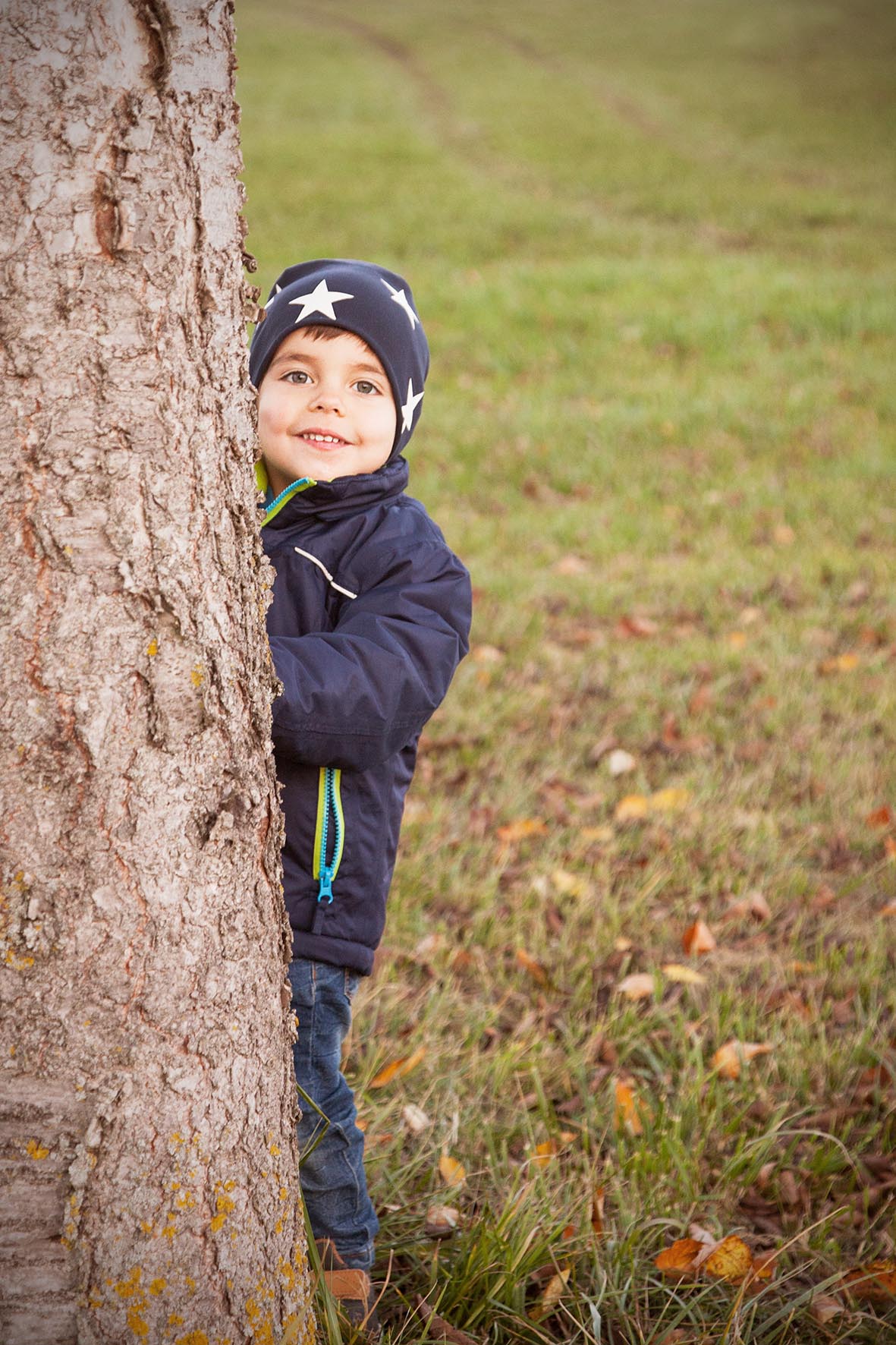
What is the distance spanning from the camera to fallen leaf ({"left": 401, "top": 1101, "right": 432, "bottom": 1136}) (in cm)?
225

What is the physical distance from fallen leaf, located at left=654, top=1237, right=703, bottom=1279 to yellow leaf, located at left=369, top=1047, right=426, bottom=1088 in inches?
26.2

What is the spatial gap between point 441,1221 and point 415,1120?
277 mm

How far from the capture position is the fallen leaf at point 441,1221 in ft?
6.38

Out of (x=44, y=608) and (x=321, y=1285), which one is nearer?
(x=44, y=608)

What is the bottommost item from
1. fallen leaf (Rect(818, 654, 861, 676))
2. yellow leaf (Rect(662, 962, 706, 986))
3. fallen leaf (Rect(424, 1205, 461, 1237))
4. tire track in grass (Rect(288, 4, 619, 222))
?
fallen leaf (Rect(424, 1205, 461, 1237))

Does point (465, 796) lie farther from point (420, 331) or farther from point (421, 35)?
point (421, 35)

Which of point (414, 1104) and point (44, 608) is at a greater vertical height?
point (44, 608)

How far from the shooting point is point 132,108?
1.13 meters

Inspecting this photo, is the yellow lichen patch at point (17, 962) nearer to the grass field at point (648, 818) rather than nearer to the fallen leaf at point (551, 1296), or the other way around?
the grass field at point (648, 818)

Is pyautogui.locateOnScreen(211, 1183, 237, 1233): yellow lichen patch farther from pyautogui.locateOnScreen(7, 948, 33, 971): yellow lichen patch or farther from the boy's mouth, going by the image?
the boy's mouth

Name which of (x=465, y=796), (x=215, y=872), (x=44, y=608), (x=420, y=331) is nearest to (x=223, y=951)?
(x=215, y=872)

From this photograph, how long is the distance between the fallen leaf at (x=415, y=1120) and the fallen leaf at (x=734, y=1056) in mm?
671

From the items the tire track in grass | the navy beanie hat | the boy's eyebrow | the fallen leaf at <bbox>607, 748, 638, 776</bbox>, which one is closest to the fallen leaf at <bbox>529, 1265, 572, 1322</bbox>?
the navy beanie hat

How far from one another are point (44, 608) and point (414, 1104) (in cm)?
154
